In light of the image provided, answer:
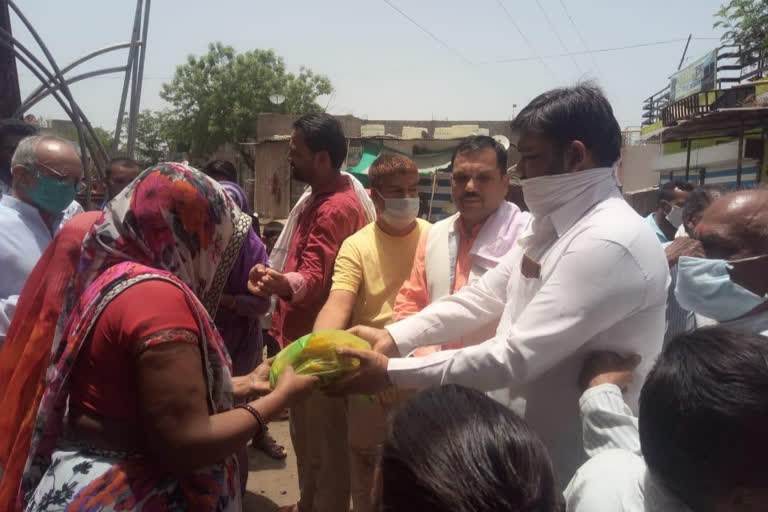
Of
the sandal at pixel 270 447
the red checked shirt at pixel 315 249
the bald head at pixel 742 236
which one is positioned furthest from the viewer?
the sandal at pixel 270 447

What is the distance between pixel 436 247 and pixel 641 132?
88.0 feet

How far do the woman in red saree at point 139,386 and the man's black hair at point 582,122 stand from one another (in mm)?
1104

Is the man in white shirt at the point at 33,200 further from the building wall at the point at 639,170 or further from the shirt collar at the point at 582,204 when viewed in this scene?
the building wall at the point at 639,170

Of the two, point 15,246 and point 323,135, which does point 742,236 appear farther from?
point 15,246

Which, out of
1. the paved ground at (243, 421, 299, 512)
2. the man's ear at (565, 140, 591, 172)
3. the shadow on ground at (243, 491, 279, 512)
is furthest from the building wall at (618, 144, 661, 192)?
the man's ear at (565, 140, 591, 172)

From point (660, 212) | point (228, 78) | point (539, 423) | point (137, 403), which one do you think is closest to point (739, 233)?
point (539, 423)

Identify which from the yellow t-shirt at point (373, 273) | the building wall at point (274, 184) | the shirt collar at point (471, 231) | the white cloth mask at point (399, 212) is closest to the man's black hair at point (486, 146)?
the shirt collar at point (471, 231)

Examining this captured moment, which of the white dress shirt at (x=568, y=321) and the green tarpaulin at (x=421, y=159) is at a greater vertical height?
the green tarpaulin at (x=421, y=159)

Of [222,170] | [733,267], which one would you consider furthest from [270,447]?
[733,267]

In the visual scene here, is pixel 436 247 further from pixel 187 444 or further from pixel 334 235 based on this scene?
pixel 187 444

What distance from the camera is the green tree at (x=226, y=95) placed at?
109ft

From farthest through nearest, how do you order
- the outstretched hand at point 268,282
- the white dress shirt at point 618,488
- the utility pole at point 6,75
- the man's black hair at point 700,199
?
1. the utility pole at point 6,75
2. the man's black hair at point 700,199
3. the outstretched hand at point 268,282
4. the white dress shirt at point 618,488

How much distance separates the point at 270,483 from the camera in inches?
165

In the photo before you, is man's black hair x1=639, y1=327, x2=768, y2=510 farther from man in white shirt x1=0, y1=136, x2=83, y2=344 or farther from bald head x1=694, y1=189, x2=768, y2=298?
man in white shirt x1=0, y1=136, x2=83, y2=344
